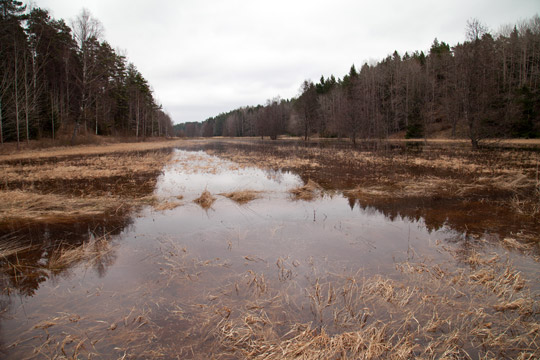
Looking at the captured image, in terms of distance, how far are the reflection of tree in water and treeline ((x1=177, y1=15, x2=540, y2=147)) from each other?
1262 inches

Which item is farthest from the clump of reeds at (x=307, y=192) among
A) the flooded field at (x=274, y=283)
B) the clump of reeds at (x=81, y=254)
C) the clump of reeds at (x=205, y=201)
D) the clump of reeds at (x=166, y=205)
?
the clump of reeds at (x=81, y=254)

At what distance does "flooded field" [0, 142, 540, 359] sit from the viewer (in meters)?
2.85

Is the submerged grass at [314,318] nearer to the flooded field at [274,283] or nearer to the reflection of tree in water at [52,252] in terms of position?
the flooded field at [274,283]

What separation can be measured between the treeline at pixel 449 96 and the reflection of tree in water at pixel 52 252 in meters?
32.0

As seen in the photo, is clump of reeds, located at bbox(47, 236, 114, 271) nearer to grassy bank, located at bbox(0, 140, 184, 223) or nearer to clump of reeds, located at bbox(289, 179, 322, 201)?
grassy bank, located at bbox(0, 140, 184, 223)

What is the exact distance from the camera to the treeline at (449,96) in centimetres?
2628

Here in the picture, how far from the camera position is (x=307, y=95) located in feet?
188

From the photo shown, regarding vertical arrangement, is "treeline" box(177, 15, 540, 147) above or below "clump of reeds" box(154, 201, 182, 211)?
above

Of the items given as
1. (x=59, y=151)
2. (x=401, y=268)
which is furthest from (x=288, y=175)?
(x=59, y=151)

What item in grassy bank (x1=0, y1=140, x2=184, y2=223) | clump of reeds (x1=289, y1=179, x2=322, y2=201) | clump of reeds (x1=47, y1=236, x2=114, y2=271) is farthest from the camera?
clump of reeds (x1=289, y1=179, x2=322, y2=201)

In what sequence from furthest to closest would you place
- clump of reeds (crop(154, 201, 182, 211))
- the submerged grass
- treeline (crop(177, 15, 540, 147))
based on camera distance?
treeline (crop(177, 15, 540, 147)) → clump of reeds (crop(154, 201, 182, 211)) → the submerged grass

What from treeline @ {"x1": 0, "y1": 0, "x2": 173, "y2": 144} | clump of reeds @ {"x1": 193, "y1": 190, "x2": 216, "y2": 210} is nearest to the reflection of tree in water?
clump of reeds @ {"x1": 193, "y1": 190, "x2": 216, "y2": 210}

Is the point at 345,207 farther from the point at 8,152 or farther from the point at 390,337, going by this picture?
the point at 8,152

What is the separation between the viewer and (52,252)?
509 cm
